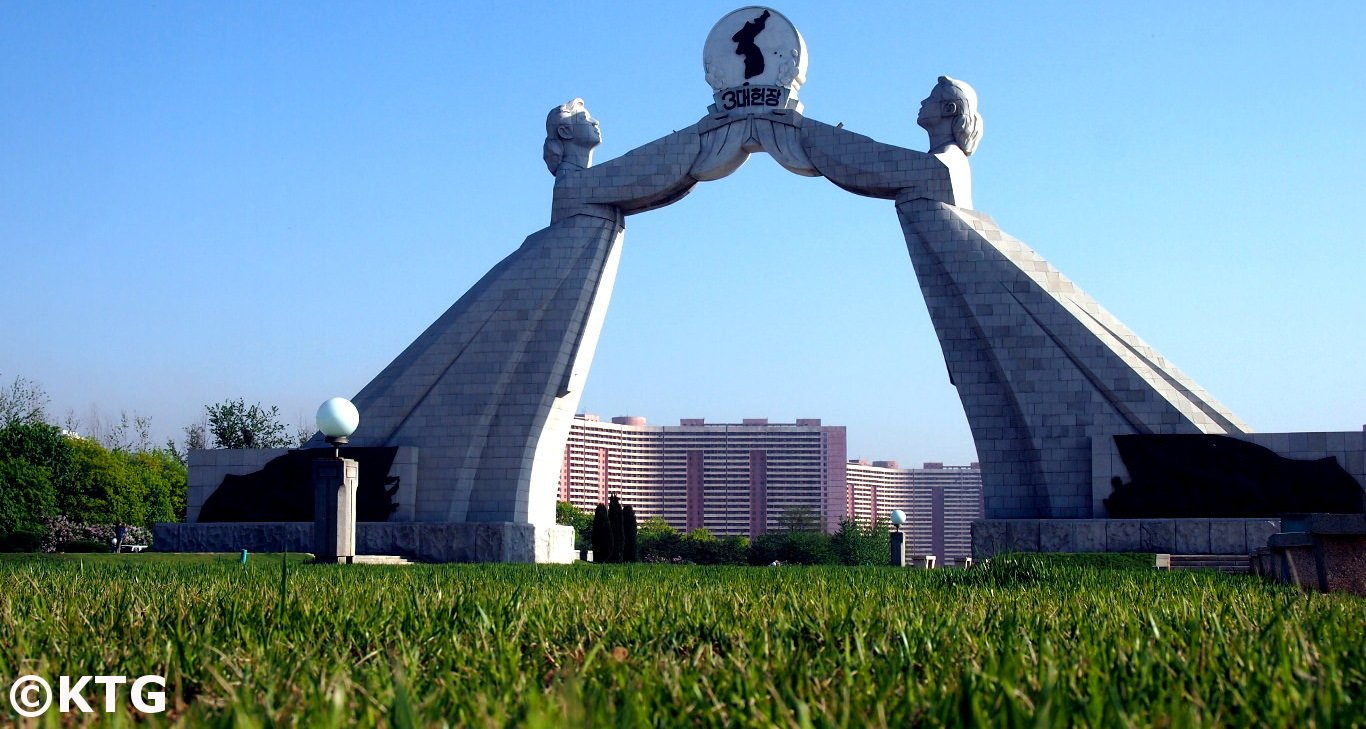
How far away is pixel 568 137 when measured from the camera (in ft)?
81.1

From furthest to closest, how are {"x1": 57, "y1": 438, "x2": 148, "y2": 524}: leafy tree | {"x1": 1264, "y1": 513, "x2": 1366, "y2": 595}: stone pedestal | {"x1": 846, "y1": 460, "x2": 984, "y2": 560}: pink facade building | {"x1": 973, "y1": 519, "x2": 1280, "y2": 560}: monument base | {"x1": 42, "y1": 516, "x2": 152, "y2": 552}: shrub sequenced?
{"x1": 846, "y1": 460, "x2": 984, "y2": 560}: pink facade building
{"x1": 57, "y1": 438, "x2": 148, "y2": 524}: leafy tree
{"x1": 42, "y1": 516, "x2": 152, "y2": 552}: shrub
{"x1": 973, "y1": 519, "x2": 1280, "y2": 560}: monument base
{"x1": 1264, "y1": 513, "x2": 1366, "y2": 595}: stone pedestal

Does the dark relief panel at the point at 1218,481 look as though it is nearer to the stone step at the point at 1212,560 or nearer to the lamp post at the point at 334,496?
the stone step at the point at 1212,560

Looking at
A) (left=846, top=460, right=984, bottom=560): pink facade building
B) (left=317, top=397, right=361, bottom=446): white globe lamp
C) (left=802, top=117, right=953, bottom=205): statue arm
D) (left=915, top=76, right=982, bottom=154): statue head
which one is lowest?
(left=846, top=460, right=984, bottom=560): pink facade building

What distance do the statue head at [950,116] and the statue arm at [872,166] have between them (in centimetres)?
78

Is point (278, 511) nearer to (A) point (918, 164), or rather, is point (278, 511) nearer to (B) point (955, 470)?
(A) point (918, 164)

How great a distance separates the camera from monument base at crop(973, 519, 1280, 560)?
19.7 metres

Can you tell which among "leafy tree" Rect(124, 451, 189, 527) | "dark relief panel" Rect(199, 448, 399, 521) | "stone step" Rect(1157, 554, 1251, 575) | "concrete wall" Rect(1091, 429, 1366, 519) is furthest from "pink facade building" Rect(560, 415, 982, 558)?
"stone step" Rect(1157, 554, 1251, 575)

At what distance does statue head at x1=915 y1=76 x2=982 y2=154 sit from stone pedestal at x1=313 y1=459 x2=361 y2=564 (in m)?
13.0

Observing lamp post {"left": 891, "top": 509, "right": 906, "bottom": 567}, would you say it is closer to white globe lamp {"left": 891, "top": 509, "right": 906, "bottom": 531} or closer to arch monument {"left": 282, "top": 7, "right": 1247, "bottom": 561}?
white globe lamp {"left": 891, "top": 509, "right": 906, "bottom": 531}

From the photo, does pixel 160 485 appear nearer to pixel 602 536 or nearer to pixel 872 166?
pixel 602 536

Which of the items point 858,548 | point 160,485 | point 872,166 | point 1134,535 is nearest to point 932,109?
point 872,166

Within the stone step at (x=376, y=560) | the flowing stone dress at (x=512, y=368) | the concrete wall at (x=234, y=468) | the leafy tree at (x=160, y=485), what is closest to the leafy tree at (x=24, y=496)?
the leafy tree at (x=160, y=485)

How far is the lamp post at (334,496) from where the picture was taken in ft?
48.5

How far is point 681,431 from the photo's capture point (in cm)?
10981
